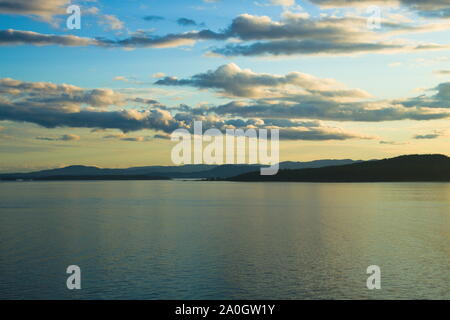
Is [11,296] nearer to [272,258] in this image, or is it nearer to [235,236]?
[272,258]

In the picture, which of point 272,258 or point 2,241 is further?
point 2,241

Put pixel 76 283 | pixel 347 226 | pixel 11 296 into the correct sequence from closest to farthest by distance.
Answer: pixel 11 296, pixel 76 283, pixel 347 226

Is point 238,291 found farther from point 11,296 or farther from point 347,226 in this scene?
point 347,226

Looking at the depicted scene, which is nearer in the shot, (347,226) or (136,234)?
(136,234)

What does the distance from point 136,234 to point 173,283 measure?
3196 centimetres

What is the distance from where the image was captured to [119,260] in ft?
165

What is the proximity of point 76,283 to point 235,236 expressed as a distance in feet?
108
